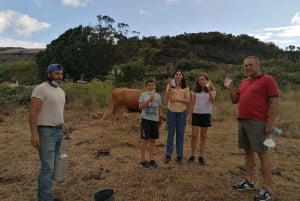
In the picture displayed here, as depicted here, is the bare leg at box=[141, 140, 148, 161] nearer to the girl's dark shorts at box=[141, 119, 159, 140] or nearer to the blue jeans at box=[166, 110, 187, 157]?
the girl's dark shorts at box=[141, 119, 159, 140]

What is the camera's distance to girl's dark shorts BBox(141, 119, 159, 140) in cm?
532

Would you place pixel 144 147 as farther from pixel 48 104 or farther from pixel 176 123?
pixel 48 104

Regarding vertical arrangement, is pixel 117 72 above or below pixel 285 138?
above

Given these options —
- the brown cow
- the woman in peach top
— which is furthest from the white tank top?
the brown cow

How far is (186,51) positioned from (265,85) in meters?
29.2

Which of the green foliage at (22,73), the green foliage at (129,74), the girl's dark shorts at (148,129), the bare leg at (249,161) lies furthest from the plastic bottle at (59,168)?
the green foliage at (22,73)

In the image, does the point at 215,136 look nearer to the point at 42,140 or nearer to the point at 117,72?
the point at 42,140

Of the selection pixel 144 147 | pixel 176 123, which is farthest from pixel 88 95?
pixel 144 147

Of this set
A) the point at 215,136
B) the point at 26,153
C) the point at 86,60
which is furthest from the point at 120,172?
the point at 86,60

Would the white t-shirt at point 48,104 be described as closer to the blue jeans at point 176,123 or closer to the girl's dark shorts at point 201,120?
the blue jeans at point 176,123

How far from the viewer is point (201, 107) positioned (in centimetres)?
552

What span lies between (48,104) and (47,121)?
0.59 ft

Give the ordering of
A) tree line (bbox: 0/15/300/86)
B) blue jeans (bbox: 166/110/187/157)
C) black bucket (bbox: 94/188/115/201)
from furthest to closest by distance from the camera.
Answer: tree line (bbox: 0/15/300/86)
blue jeans (bbox: 166/110/187/157)
black bucket (bbox: 94/188/115/201)

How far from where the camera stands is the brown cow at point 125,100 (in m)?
9.11
